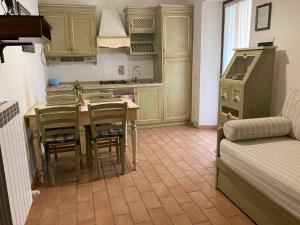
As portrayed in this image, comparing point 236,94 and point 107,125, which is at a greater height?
point 236,94

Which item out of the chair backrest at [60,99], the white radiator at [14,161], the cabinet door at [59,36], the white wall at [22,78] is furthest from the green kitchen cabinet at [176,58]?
the white radiator at [14,161]

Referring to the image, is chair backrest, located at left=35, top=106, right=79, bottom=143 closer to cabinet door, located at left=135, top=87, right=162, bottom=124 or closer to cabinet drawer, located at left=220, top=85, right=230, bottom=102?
cabinet drawer, located at left=220, top=85, right=230, bottom=102

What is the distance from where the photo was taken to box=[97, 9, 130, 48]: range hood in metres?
4.65

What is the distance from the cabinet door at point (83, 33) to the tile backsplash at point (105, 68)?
0.39 m

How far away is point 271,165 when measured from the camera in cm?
194

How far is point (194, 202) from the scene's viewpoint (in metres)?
2.44

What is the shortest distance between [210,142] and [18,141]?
117 inches

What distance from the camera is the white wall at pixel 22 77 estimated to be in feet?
7.25

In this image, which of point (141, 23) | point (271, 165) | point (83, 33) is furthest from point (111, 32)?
point (271, 165)

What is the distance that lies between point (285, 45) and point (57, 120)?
2.68m

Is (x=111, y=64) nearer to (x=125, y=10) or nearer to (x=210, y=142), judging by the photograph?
(x=125, y=10)

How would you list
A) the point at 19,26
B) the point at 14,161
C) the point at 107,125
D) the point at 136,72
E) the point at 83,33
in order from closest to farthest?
the point at 19,26, the point at 14,161, the point at 107,125, the point at 83,33, the point at 136,72

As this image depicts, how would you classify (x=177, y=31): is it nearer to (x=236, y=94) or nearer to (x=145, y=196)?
(x=236, y=94)

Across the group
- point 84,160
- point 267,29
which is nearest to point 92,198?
point 84,160
